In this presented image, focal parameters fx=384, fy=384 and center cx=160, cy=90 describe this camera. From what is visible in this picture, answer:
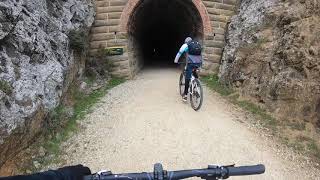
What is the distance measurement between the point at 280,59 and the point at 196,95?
2.69 metres

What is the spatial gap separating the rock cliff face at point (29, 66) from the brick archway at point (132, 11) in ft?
11.5

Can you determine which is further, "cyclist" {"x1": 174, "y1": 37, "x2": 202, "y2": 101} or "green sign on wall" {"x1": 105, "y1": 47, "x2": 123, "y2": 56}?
"green sign on wall" {"x1": 105, "y1": 47, "x2": 123, "y2": 56}

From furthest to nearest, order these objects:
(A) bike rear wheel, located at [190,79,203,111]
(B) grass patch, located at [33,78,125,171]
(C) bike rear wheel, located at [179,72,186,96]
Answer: (C) bike rear wheel, located at [179,72,186,96]
(A) bike rear wheel, located at [190,79,203,111]
(B) grass patch, located at [33,78,125,171]

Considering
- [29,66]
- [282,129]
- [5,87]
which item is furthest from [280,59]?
[5,87]

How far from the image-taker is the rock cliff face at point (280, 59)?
998cm

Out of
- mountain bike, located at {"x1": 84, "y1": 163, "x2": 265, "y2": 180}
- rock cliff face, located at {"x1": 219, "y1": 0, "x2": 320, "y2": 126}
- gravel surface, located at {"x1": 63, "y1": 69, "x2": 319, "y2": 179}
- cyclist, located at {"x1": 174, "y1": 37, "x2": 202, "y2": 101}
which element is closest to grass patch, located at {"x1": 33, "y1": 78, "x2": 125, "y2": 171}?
gravel surface, located at {"x1": 63, "y1": 69, "x2": 319, "y2": 179}

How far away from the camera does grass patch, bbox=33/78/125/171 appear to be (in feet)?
28.0

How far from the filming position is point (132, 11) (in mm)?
15547

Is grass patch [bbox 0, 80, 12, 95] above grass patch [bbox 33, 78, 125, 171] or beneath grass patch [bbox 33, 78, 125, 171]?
above

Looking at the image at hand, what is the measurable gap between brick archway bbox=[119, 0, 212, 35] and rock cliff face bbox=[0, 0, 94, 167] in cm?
351

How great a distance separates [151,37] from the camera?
26.3 m

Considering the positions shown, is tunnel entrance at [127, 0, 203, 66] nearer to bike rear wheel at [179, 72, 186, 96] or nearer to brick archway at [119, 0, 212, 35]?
brick archway at [119, 0, 212, 35]

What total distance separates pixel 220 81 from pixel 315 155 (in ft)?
Answer: 19.7

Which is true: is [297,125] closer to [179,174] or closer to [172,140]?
[172,140]
